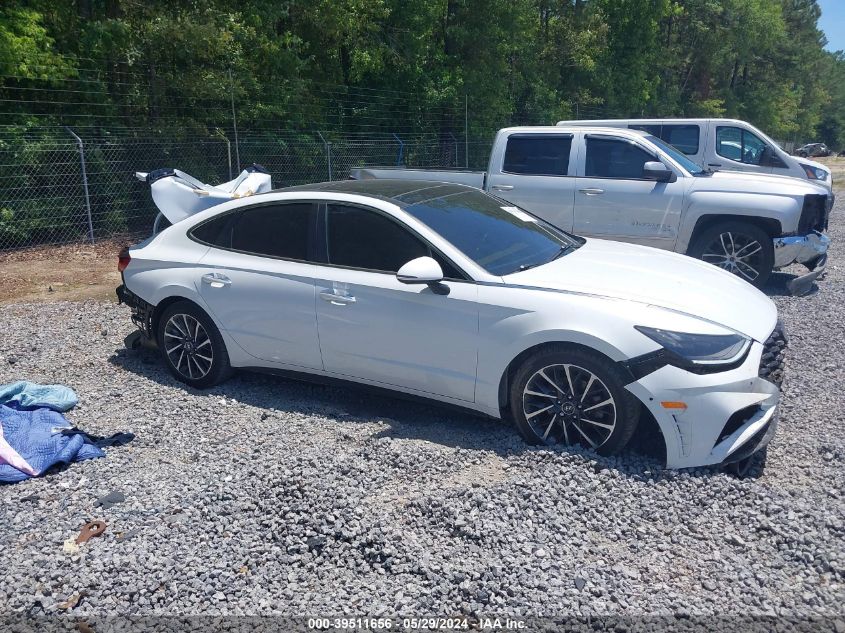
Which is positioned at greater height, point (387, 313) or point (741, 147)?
point (741, 147)

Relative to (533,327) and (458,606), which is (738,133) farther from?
(458,606)

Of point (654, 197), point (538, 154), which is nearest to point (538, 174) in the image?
point (538, 154)

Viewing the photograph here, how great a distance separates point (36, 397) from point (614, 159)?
711 cm

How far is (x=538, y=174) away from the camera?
9734mm

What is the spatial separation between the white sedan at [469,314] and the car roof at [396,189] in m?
0.03

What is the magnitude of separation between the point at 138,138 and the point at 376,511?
11748 millimetres

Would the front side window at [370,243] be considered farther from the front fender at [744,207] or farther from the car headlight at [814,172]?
the car headlight at [814,172]

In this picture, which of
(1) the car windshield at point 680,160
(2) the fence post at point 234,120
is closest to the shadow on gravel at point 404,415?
(1) the car windshield at point 680,160

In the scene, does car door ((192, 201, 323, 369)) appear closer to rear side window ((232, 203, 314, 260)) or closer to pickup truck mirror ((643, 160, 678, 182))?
rear side window ((232, 203, 314, 260))

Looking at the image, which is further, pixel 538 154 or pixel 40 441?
pixel 538 154

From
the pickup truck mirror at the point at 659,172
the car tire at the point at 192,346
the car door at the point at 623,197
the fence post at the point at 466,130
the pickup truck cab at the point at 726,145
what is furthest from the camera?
the fence post at the point at 466,130

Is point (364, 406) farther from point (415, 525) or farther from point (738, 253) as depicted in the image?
point (738, 253)

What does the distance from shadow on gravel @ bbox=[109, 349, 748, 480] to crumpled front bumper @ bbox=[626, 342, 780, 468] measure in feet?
0.45

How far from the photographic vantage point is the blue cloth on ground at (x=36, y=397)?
205 inches
